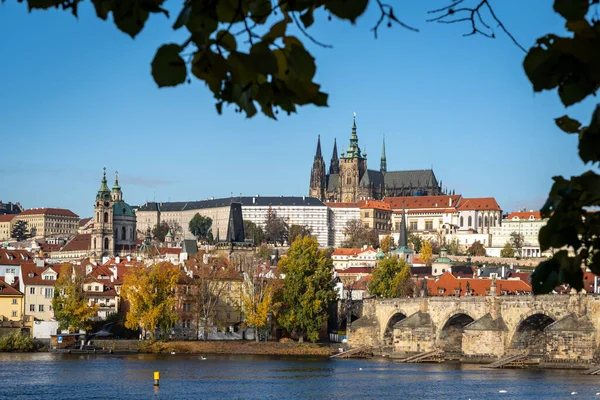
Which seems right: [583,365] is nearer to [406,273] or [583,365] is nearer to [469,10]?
[406,273]

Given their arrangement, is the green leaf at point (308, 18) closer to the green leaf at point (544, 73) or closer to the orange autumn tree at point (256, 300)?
the green leaf at point (544, 73)

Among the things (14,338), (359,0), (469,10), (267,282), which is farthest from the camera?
(267,282)

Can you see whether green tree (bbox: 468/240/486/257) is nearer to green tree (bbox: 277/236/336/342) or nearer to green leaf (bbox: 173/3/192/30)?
green tree (bbox: 277/236/336/342)

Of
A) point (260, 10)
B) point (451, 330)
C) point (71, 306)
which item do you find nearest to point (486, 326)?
point (451, 330)

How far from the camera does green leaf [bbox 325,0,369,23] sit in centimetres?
446

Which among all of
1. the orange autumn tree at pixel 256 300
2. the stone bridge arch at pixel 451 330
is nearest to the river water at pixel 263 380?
the stone bridge arch at pixel 451 330

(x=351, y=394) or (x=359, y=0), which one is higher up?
(x=359, y=0)

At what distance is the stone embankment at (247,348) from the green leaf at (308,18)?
64982 millimetres

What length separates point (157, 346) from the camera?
68.4 meters

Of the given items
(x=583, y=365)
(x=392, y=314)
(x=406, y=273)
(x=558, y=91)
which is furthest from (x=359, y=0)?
(x=406, y=273)

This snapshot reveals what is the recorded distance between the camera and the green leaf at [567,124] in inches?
230

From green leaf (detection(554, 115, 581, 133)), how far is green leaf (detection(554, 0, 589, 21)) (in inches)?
38.1

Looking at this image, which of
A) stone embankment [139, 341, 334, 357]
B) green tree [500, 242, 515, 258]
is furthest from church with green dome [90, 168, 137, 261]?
stone embankment [139, 341, 334, 357]

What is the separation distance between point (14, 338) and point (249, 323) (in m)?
14.1
